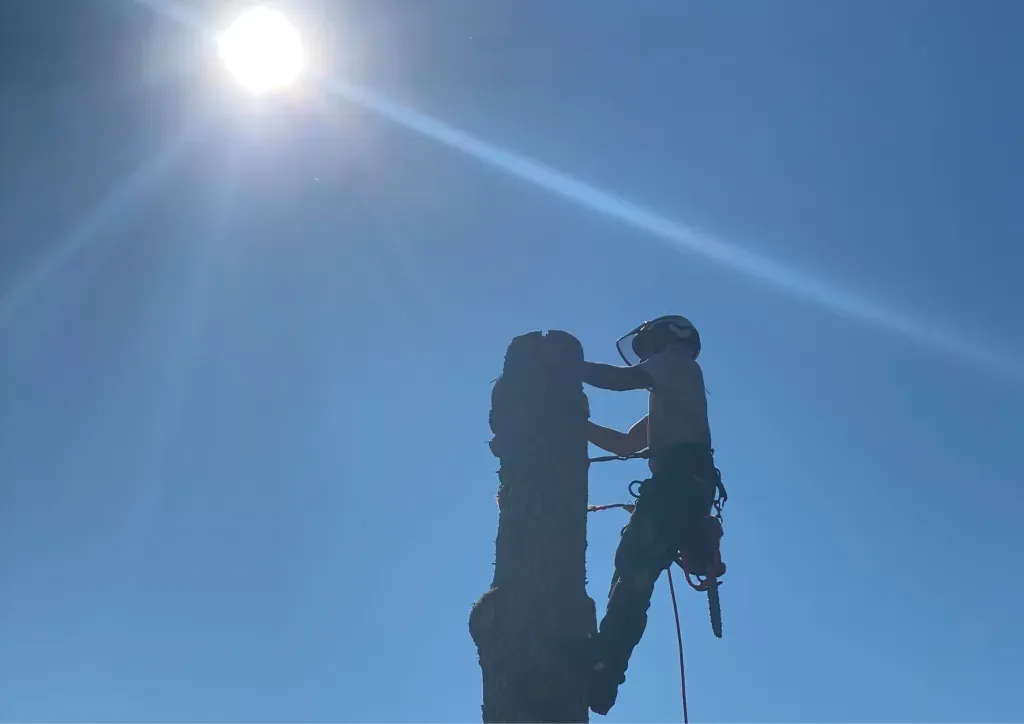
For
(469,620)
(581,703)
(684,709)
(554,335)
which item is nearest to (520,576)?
(469,620)

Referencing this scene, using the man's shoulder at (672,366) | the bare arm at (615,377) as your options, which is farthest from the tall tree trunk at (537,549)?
the man's shoulder at (672,366)

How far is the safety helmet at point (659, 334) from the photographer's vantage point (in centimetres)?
507

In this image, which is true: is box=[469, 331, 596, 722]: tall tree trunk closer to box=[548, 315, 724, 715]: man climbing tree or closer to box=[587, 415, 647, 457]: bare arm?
box=[548, 315, 724, 715]: man climbing tree

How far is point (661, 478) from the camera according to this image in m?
4.66

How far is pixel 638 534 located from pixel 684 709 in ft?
3.88

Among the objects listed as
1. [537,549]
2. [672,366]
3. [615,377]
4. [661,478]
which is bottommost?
[537,549]

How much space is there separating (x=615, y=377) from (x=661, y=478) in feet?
2.04

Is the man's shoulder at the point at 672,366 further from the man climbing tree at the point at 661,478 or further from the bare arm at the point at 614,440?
the bare arm at the point at 614,440

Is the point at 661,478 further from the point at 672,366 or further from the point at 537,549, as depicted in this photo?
the point at 537,549

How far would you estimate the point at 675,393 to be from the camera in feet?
15.8

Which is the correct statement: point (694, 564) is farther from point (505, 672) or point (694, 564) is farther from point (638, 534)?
point (505, 672)

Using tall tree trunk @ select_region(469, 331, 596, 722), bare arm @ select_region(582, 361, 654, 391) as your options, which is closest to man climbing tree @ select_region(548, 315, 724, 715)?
bare arm @ select_region(582, 361, 654, 391)

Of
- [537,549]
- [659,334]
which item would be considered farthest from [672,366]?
[537,549]

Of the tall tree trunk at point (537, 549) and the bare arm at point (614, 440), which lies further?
the bare arm at point (614, 440)
